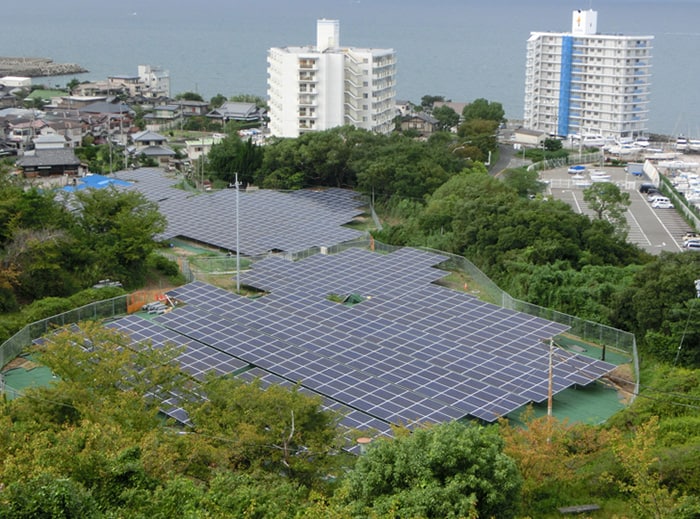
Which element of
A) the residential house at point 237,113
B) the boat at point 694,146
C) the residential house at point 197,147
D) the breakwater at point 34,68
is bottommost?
the boat at point 694,146

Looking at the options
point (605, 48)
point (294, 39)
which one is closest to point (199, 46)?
point (294, 39)

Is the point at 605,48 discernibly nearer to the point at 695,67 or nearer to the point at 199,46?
the point at 695,67

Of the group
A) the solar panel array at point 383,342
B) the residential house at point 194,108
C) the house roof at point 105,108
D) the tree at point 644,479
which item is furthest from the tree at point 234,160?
the tree at point 644,479

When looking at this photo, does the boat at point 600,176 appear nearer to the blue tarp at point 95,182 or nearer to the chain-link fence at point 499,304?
the chain-link fence at point 499,304

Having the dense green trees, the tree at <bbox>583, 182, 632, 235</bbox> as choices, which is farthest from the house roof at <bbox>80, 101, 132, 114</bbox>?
the tree at <bbox>583, 182, 632, 235</bbox>

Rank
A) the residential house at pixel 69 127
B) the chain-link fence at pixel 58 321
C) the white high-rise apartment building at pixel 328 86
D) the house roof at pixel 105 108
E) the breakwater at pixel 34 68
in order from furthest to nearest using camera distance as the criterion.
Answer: the breakwater at pixel 34 68 < the house roof at pixel 105 108 < the residential house at pixel 69 127 < the white high-rise apartment building at pixel 328 86 < the chain-link fence at pixel 58 321

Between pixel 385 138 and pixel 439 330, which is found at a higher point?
pixel 385 138
